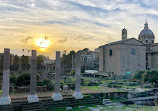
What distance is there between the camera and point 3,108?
11.8 meters

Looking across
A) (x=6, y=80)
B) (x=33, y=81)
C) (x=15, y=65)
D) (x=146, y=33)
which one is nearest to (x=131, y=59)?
(x=146, y=33)

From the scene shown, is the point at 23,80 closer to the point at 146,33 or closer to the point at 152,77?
the point at 152,77

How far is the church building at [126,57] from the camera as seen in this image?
43.4 metres

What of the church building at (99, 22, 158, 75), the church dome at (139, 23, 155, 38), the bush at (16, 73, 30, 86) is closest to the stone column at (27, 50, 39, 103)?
the bush at (16, 73, 30, 86)

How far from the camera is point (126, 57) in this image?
144ft

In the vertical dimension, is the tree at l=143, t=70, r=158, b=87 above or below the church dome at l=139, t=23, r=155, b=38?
below

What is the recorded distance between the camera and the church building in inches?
1709

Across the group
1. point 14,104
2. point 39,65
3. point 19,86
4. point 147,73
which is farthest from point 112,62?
point 14,104

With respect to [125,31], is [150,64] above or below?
below

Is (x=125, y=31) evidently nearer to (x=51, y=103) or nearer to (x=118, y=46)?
(x=118, y=46)

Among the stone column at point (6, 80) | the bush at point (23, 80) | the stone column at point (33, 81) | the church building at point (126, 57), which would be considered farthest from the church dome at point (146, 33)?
the stone column at point (6, 80)

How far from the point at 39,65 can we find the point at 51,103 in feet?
152

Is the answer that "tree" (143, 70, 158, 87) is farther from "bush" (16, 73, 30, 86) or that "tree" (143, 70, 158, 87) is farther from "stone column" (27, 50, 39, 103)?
"stone column" (27, 50, 39, 103)

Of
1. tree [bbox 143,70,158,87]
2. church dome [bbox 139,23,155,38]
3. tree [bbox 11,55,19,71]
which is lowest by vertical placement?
tree [bbox 143,70,158,87]
